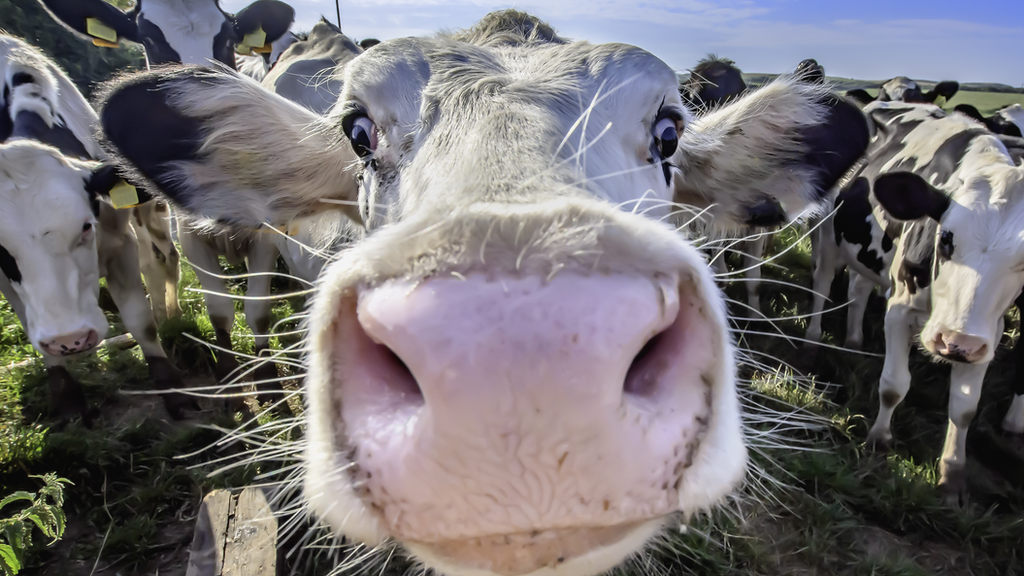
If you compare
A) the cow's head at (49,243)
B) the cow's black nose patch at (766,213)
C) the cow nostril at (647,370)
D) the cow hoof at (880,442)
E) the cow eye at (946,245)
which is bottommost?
the cow hoof at (880,442)

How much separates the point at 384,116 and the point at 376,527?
1.28m

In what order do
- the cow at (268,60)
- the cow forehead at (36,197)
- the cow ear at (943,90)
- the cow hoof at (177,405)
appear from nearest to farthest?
the cow forehead at (36,197), the cow hoof at (177,405), the cow at (268,60), the cow ear at (943,90)

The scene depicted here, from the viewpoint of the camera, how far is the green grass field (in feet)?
9.70

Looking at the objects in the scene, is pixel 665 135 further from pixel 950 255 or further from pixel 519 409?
pixel 950 255

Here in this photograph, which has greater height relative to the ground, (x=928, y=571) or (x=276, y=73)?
(x=276, y=73)

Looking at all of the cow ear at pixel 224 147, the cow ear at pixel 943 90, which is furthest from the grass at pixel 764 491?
the cow ear at pixel 943 90

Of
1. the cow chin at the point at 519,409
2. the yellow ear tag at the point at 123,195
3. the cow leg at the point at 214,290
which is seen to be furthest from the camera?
the cow leg at the point at 214,290

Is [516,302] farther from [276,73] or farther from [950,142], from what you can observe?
[276,73]

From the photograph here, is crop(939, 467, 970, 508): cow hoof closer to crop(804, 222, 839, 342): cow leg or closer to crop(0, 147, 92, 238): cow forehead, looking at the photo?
crop(804, 222, 839, 342): cow leg

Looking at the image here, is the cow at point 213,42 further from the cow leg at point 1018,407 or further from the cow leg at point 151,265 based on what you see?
the cow leg at point 1018,407

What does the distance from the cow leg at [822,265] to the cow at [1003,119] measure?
2.28 meters

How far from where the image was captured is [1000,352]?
5062 millimetres

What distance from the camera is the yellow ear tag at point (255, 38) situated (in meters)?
5.81

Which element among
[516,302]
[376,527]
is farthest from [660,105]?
[376,527]
